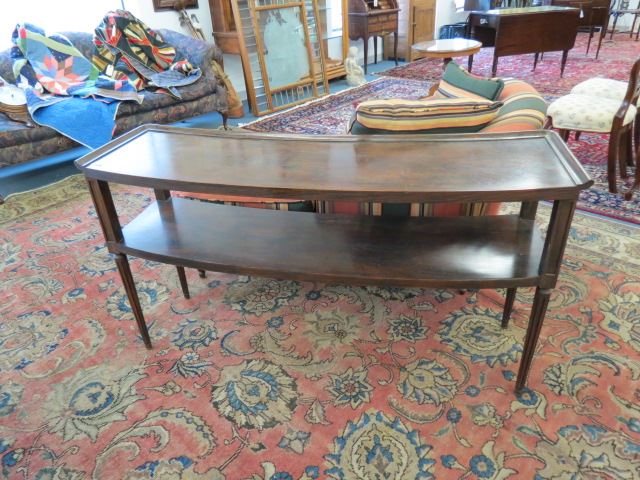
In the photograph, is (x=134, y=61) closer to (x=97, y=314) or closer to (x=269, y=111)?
(x=269, y=111)

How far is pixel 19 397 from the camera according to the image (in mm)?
1548

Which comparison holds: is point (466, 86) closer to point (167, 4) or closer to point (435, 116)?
point (435, 116)

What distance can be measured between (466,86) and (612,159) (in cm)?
111

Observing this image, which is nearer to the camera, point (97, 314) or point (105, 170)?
point (105, 170)

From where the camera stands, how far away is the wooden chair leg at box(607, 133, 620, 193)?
249 centimetres

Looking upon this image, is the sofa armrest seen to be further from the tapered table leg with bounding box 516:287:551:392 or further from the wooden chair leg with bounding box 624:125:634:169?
the tapered table leg with bounding box 516:287:551:392

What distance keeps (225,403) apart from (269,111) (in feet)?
11.6

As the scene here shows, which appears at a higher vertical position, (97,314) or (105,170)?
(105,170)

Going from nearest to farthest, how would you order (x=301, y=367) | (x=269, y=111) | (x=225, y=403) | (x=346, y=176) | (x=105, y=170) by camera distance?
(x=346, y=176) < (x=105, y=170) < (x=225, y=403) < (x=301, y=367) < (x=269, y=111)

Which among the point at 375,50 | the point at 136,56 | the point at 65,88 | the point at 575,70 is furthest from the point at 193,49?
the point at 575,70

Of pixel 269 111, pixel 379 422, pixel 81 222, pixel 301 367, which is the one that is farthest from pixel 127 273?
pixel 269 111

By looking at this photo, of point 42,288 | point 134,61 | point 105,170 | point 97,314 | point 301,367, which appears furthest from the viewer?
point 134,61

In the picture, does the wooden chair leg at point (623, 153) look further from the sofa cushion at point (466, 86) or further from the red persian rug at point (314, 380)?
the sofa cushion at point (466, 86)

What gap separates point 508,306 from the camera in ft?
5.51
